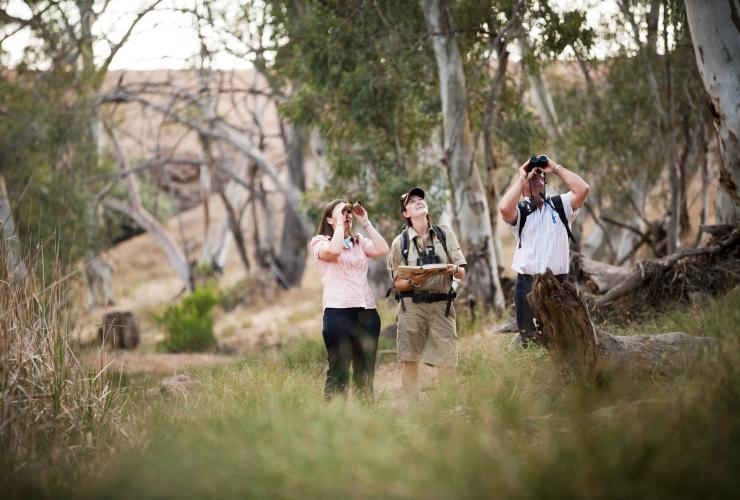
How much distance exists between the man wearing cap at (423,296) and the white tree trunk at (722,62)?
3.85 m

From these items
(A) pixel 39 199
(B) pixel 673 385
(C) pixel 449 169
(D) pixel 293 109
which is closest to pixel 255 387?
(B) pixel 673 385

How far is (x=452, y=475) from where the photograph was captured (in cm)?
343

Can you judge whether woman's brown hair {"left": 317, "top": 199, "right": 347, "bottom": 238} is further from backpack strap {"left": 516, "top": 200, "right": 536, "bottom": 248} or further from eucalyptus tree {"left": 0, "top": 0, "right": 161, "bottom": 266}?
eucalyptus tree {"left": 0, "top": 0, "right": 161, "bottom": 266}

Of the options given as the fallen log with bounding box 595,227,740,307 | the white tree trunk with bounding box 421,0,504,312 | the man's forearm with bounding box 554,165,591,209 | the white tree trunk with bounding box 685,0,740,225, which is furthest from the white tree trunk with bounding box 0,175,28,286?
the white tree trunk with bounding box 421,0,504,312

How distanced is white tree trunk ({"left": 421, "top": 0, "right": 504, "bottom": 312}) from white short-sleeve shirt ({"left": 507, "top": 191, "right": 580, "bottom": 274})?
5486 mm

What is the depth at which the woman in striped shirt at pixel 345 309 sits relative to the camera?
595 cm

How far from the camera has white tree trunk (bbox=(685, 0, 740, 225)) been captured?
8.26 m

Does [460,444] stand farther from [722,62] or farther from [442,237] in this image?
[722,62]

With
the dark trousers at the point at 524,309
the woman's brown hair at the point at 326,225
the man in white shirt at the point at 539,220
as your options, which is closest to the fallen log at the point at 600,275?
the dark trousers at the point at 524,309

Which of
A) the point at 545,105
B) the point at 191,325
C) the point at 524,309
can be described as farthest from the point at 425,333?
the point at 545,105

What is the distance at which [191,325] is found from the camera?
49.5 ft

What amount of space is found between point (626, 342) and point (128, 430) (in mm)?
3201

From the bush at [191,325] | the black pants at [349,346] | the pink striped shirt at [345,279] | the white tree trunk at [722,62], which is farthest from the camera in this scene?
the bush at [191,325]

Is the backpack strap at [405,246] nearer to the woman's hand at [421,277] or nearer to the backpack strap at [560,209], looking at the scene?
the woman's hand at [421,277]
